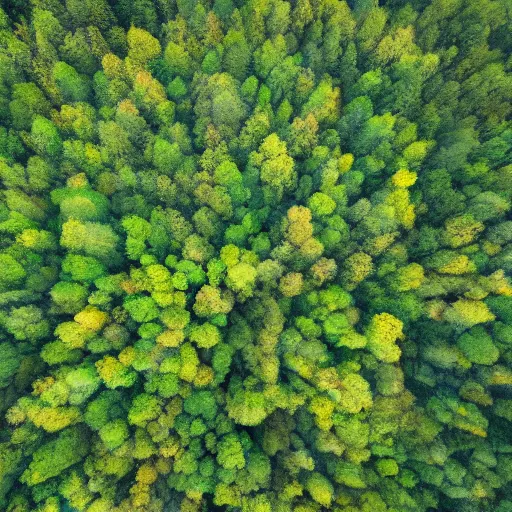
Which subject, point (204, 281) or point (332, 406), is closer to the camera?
point (332, 406)

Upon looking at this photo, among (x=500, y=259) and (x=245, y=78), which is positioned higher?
(x=245, y=78)

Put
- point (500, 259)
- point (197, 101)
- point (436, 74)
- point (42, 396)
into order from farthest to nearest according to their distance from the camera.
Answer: point (436, 74) < point (197, 101) < point (500, 259) < point (42, 396)

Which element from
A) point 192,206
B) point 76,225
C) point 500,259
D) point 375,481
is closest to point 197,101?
point 192,206

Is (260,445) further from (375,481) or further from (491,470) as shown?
(491,470)

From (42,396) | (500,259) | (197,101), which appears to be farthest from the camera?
(197,101)

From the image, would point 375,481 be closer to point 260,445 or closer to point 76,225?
point 260,445

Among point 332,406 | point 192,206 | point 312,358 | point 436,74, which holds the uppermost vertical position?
point 436,74

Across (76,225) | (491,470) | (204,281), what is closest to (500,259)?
(491,470)
